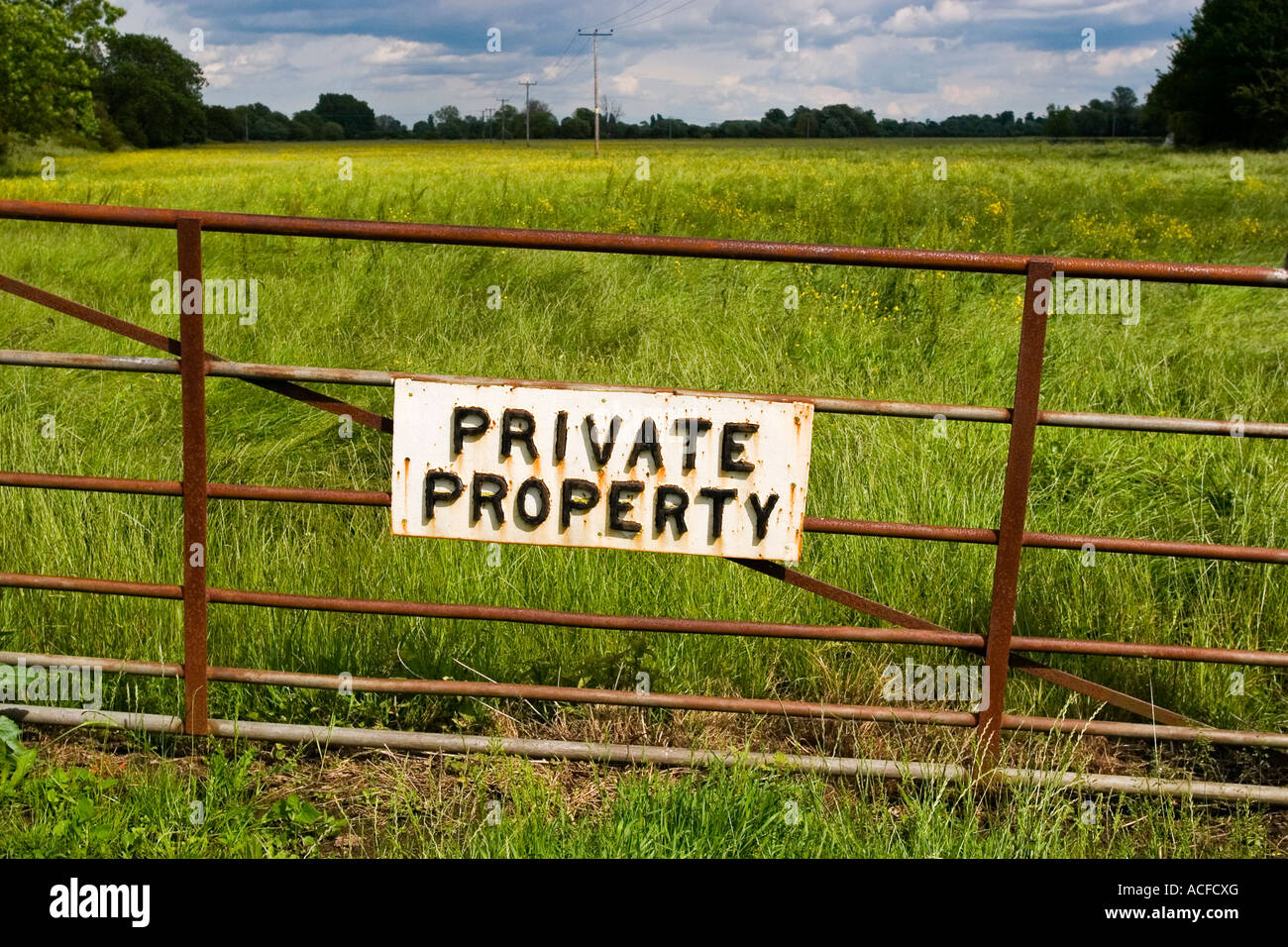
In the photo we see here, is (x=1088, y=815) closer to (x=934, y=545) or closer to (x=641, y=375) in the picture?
(x=934, y=545)

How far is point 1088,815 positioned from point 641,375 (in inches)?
161

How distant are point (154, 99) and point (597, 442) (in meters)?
80.2

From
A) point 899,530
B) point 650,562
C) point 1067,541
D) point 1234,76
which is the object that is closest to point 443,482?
point 899,530

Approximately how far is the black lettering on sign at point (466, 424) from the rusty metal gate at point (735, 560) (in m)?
0.15

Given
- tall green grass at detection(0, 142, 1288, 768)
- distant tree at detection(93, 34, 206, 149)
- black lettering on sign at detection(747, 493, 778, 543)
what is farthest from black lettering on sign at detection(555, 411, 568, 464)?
distant tree at detection(93, 34, 206, 149)

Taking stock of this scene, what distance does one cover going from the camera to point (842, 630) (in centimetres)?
286

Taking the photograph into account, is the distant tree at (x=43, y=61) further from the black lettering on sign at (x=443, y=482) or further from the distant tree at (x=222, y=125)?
the distant tree at (x=222, y=125)

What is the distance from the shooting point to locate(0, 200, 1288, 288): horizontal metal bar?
2656 mm

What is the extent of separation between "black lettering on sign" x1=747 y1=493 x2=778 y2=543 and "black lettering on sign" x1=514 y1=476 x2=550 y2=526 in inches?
20.7

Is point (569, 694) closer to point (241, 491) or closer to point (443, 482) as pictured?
point (443, 482)

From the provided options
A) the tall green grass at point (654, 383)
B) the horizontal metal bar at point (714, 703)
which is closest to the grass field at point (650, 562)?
the tall green grass at point (654, 383)
